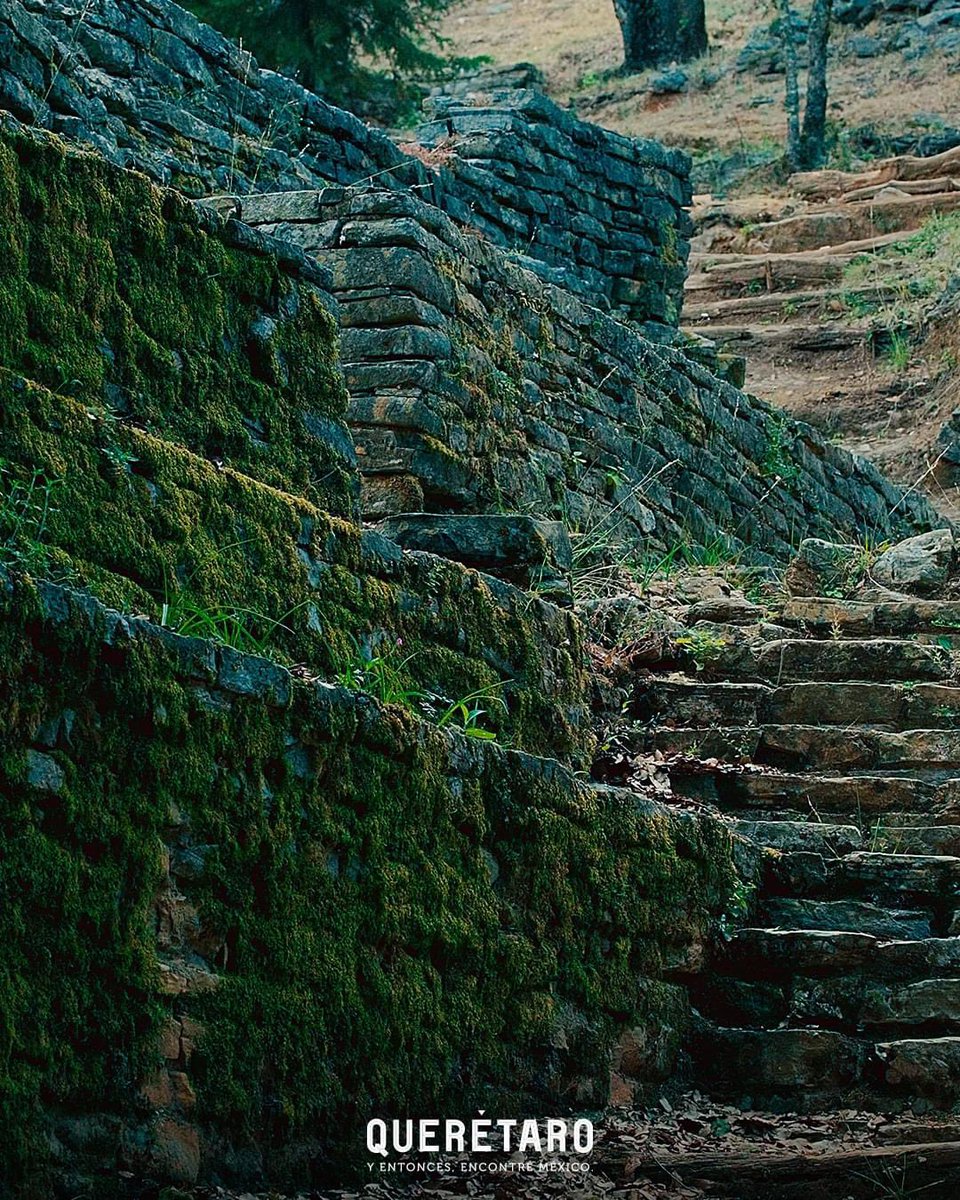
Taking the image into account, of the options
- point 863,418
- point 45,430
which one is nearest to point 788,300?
point 863,418

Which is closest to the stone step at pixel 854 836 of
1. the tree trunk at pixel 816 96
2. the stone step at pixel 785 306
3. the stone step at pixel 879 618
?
the stone step at pixel 879 618

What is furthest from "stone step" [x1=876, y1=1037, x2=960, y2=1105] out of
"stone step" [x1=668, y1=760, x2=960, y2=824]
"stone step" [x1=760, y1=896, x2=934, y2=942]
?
"stone step" [x1=668, y1=760, x2=960, y2=824]

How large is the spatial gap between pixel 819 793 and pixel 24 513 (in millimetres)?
3293

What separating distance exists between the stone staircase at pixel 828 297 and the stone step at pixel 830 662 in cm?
636

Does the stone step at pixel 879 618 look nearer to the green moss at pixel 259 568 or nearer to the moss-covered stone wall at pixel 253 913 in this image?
the green moss at pixel 259 568

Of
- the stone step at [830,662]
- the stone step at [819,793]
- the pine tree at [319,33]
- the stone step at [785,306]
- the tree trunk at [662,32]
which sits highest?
the tree trunk at [662,32]

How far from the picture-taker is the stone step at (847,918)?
4816 millimetres

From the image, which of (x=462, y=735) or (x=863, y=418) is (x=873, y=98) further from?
(x=462, y=735)

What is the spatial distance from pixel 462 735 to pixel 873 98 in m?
20.2

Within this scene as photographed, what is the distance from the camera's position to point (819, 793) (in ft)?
18.8

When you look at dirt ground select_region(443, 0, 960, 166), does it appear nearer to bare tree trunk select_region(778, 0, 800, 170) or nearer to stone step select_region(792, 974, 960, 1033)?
bare tree trunk select_region(778, 0, 800, 170)

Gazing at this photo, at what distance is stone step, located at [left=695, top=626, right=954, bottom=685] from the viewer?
6426 mm

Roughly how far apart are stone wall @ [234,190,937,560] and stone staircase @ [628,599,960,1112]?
3.47 ft

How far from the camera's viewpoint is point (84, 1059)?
267 cm
